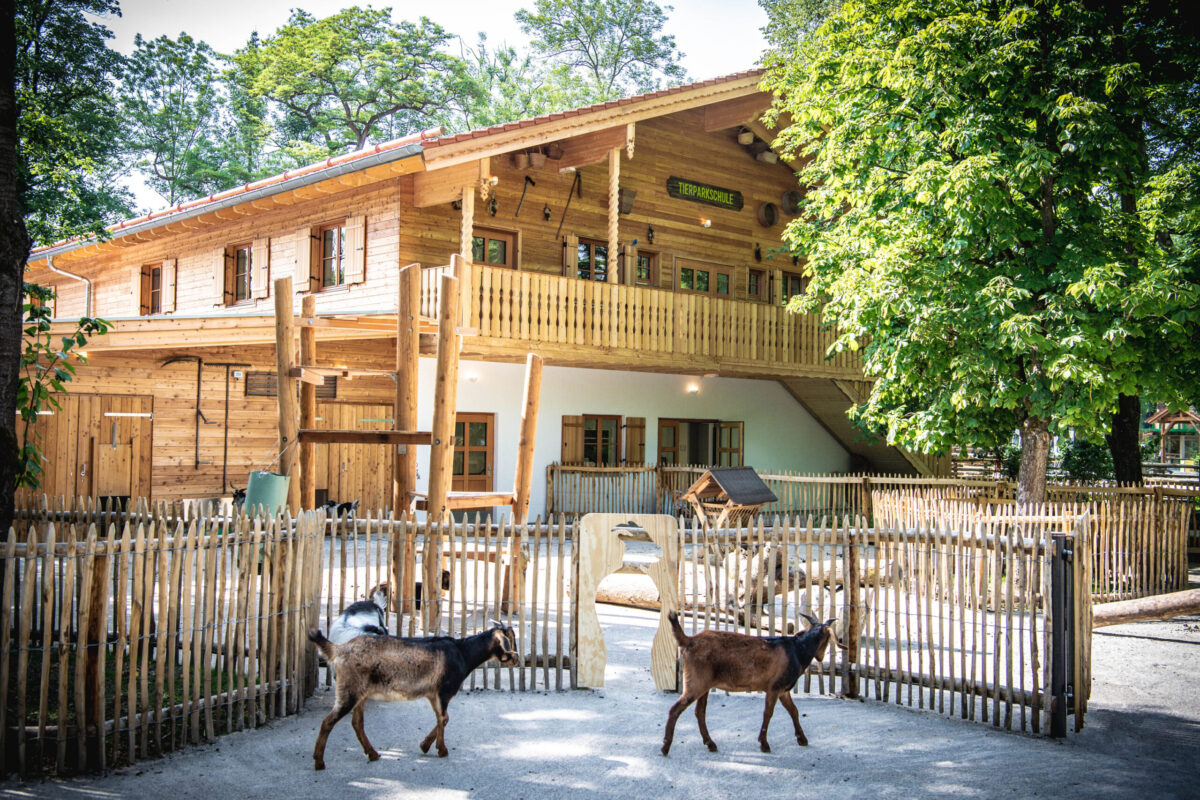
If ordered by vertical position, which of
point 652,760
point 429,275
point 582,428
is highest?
point 429,275

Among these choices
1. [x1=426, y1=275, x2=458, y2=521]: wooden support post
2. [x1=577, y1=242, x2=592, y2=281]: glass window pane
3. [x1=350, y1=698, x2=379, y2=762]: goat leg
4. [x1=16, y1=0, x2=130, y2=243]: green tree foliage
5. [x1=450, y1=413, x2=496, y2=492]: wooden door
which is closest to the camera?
[x1=350, y1=698, x2=379, y2=762]: goat leg

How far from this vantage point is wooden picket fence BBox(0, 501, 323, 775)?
5.04 metres

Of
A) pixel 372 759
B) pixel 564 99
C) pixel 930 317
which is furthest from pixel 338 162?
pixel 564 99

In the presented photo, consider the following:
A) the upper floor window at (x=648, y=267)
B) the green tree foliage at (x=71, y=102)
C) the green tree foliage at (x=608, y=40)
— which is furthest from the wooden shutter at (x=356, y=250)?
the green tree foliage at (x=608, y=40)

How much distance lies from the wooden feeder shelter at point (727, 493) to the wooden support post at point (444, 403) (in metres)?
6.15

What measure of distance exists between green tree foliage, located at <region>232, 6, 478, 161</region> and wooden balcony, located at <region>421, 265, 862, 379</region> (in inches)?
827

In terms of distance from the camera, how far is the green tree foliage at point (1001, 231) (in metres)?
10.9

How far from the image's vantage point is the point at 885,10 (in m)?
13.4

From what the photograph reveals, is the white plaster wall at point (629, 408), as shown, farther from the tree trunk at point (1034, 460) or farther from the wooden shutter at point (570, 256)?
the tree trunk at point (1034, 460)

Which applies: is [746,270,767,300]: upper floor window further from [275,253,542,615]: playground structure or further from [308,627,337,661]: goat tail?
[308,627,337,661]: goat tail

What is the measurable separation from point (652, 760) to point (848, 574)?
8.06ft

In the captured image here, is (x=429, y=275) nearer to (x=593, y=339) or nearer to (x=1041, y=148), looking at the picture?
(x=593, y=339)

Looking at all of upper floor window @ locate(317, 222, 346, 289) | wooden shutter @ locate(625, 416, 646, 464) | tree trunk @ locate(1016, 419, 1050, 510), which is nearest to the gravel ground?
tree trunk @ locate(1016, 419, 1050, 510)

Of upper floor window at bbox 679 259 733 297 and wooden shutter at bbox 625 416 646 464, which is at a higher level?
upper floor window at bbox 679 259 733 297
